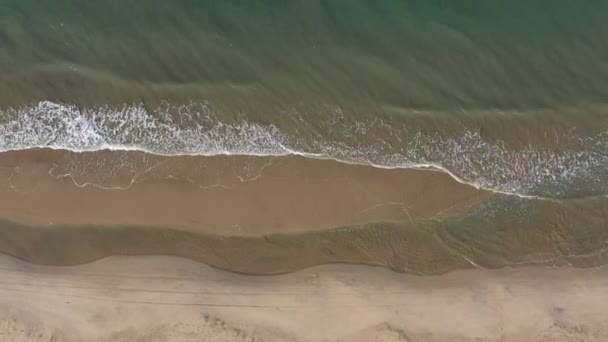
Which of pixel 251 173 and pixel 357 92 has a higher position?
pixel 357 92

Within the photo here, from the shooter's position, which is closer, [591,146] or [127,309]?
[127,309]

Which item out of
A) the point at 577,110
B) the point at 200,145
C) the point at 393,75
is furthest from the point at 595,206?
the point at 200,145

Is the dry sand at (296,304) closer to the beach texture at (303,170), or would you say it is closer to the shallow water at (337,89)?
the beach texture at (303,170)

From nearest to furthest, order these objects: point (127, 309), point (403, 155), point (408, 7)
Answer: point (127, 309) → point (403, 155) → point (408, 7)

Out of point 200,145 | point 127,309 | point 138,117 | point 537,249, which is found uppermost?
point 138,117

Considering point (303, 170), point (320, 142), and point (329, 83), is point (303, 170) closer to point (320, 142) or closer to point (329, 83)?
point (320, 142)

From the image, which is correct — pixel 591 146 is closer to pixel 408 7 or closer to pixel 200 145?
pixel 408 7

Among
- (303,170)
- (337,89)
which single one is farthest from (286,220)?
(337,89)
